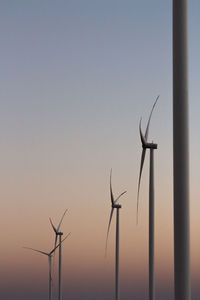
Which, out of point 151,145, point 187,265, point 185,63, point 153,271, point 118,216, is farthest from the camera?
point 118,216

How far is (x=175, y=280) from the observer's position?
70.1ft

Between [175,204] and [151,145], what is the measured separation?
23462 mm

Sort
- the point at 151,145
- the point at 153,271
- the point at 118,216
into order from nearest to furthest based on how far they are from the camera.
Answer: the point at 153,271, the point at 151,145, the point at 118,216

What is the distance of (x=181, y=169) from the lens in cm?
2188

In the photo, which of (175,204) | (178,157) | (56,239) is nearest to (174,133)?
(178,157)

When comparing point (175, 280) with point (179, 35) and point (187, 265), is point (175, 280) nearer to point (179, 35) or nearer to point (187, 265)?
point (187, 265)

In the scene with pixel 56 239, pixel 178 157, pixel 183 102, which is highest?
pixel 183 102

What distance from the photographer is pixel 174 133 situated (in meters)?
22.2

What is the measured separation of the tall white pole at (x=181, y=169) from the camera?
→ 21.2m

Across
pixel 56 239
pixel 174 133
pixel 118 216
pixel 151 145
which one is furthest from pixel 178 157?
pixel 56 239

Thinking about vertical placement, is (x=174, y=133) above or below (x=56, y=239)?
above

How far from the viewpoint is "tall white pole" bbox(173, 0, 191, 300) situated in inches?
836

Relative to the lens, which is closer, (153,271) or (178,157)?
(178,157)

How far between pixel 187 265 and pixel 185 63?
7.04m
